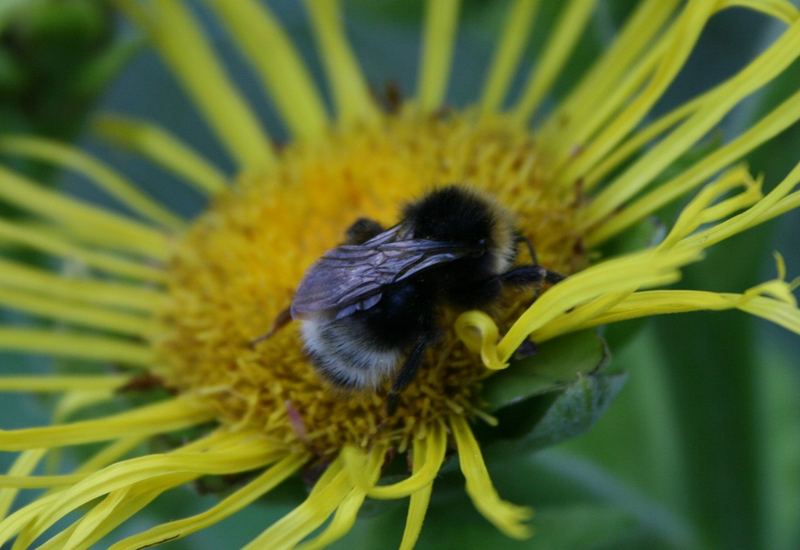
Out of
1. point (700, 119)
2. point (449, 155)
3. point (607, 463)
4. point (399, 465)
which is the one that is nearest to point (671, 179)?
point (700, 119)

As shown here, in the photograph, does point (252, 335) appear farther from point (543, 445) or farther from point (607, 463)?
point (607, 463)

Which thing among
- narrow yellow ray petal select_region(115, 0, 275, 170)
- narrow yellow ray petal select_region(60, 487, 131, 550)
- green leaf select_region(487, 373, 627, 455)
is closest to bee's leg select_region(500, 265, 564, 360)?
green leaf select_region(487, 373, 627, 455)

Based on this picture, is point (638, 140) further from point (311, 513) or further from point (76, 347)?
point (76, 347)

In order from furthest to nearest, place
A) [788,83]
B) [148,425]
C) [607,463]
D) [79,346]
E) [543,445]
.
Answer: [607,463], [79,346], [148,425], [788,83], [543,445]

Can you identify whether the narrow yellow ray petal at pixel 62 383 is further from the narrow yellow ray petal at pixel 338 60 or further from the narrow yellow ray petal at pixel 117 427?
the narrow yellow ray petal at pixel 338 60

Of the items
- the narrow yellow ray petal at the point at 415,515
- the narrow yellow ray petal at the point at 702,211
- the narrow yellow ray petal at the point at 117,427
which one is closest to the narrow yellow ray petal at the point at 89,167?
the narrow yellow ray petal at the point at 117,427

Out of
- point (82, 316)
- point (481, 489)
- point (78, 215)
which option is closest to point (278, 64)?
point (78, 215)

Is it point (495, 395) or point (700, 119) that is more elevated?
point (700, 119)
